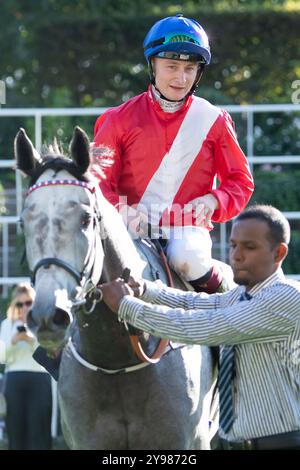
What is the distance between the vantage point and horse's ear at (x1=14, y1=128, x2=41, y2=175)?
194 inches

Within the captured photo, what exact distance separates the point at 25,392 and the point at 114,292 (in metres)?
4.55

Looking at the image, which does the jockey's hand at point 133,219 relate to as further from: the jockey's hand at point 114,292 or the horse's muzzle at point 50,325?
the horse's muzzle at point 50,325

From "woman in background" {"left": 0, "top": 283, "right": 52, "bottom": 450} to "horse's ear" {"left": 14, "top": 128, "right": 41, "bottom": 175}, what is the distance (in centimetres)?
439

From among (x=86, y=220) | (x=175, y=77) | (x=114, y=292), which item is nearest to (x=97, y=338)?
(x=114, y=292)

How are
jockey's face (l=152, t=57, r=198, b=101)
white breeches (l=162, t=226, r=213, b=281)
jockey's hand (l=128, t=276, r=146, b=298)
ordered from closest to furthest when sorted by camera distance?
1. jockey's hand (l=128, t=276, r=146, b=298)
2. white breeches (l=162, t=226, r=213, b=281)
3. jockey's face (l=152, t=57, r=198, b=101)

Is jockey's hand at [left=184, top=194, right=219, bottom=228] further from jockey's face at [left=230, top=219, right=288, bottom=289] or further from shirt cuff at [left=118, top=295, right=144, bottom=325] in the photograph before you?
shirt cuff at [left=118, top=295, right=144, bottom=325]

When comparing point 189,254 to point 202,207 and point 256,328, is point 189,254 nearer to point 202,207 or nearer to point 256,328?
point 202,207

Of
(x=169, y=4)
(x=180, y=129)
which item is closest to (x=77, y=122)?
(x=169, y=4)

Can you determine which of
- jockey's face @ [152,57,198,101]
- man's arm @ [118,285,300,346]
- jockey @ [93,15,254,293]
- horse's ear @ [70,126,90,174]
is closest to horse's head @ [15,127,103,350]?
horse's ear @ [70,126,90,174]

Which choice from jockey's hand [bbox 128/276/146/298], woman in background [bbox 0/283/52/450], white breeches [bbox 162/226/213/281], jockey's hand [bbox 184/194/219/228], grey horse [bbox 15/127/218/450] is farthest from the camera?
woman in background [bbox 0/283/52/450]

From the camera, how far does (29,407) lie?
9.31 m

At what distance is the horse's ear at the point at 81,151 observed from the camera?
4918 mm

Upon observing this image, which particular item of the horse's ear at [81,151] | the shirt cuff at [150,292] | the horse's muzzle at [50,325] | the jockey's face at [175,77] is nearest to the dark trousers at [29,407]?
the jockey's face at [175,77]

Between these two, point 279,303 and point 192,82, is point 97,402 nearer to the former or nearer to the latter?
point 279,303
